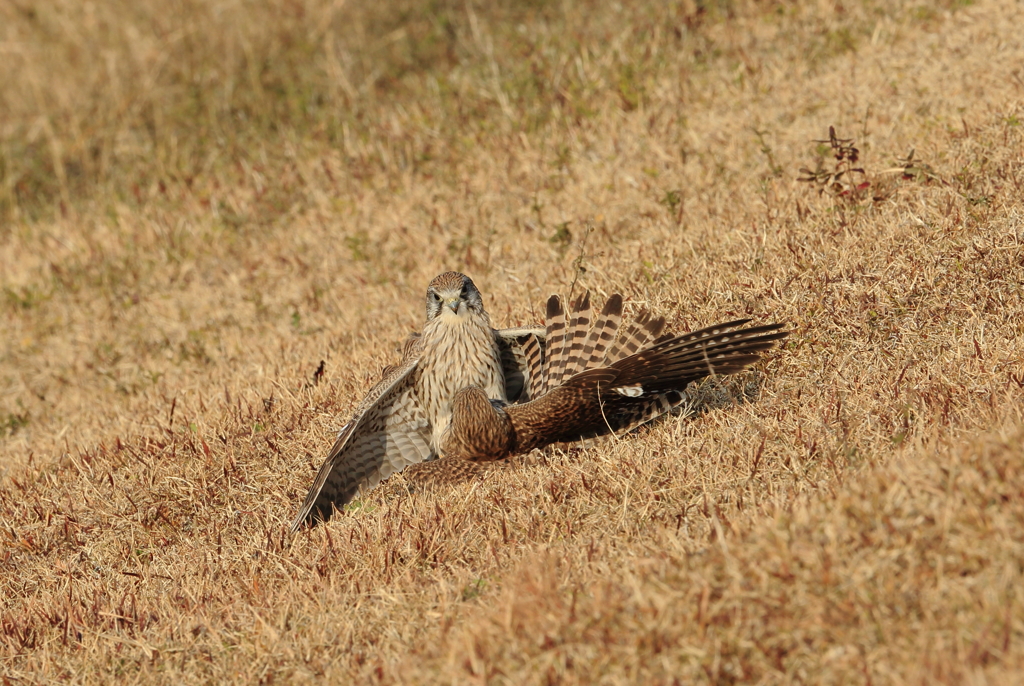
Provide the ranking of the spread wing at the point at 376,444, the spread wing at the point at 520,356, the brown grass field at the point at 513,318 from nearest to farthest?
the brown grass field at the point at 513,318 < the spread wing at the point at 376,444 < the spread wing at the point at 520,356

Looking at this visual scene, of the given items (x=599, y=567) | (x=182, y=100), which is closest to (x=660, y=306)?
(x=599, y=567)

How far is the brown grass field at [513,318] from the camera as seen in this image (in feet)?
9.71

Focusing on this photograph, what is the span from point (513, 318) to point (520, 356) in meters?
0.76

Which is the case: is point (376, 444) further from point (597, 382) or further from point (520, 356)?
point (597, 382)

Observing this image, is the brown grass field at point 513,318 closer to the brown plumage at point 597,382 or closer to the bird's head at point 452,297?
the brown plumage at point 597,382

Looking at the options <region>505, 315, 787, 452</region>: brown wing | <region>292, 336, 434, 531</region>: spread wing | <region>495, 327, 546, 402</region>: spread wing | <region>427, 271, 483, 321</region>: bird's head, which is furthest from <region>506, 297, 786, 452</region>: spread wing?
<region>292, 336, 434, 531</region>: spread wing

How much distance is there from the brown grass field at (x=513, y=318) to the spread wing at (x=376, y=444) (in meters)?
0.15

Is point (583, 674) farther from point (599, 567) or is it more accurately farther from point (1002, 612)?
point (1002, 612)

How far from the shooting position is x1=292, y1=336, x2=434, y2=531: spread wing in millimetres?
4562

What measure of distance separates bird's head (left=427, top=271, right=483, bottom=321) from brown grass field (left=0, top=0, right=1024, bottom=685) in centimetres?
90

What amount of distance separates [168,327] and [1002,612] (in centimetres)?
676

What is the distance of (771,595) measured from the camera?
2.86 meters

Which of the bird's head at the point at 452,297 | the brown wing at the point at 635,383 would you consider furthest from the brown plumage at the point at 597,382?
the bird's head at the point at 452,297

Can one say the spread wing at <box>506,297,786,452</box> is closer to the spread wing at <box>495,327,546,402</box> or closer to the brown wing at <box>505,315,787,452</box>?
the brown wing at <box>505,315,787,452</box>
